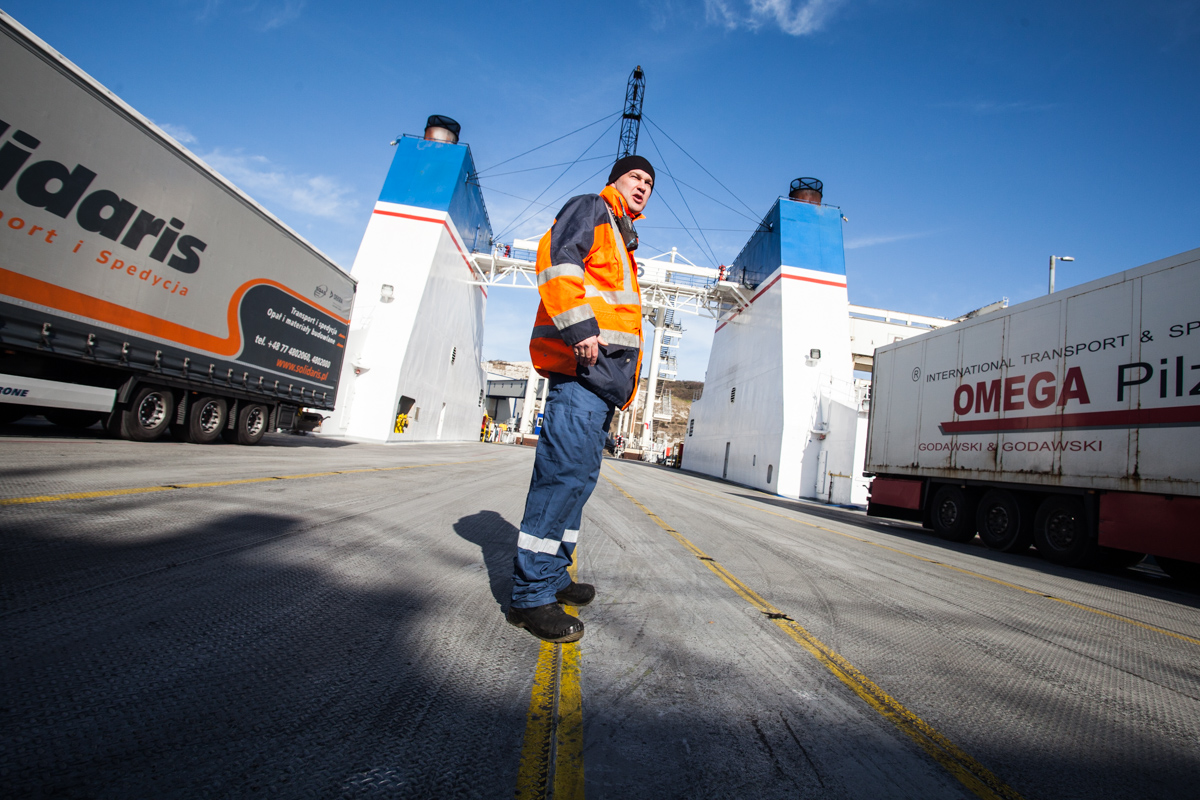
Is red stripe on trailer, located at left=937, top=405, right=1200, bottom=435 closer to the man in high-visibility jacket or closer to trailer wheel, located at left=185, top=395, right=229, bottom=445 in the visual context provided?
the man in high-visibility jacket

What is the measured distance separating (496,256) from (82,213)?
2357 centimetres

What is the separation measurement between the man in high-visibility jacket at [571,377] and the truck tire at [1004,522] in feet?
28.5

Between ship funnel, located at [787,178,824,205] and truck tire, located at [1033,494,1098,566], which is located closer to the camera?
truck tire, located at [1033,494,1098,566]

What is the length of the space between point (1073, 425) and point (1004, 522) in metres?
1.99

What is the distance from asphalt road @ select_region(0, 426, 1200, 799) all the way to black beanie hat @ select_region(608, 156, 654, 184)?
2226mm

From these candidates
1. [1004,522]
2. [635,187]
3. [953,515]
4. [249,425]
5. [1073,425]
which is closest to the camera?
[635,187]

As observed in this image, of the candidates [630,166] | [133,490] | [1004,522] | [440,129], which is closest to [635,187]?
[630,166]

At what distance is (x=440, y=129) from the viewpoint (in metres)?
25.0

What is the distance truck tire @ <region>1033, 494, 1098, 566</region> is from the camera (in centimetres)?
712

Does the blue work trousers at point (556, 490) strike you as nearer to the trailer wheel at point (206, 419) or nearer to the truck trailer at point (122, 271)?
the truck trailer at point (122, 271)

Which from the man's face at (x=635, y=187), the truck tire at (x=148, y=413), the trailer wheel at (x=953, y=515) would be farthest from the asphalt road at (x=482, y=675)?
the trailer wheel at (x=953, y=515)

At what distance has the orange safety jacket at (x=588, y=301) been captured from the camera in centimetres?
222

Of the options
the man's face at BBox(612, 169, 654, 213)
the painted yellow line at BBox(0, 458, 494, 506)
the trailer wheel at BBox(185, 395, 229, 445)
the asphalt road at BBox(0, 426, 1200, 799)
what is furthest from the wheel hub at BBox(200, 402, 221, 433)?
the man's face at BBox(612, 169, 654, 213)

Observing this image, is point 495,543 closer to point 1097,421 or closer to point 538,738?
point 538,738
